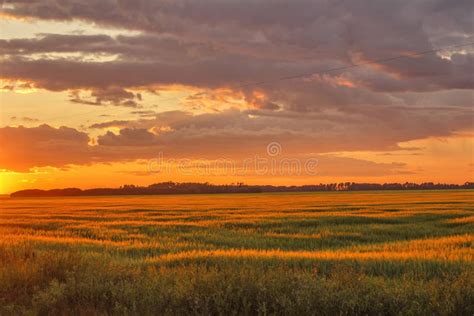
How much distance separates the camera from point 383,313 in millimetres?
9102

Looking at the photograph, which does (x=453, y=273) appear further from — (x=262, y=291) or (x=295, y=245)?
(x=295, y=245)

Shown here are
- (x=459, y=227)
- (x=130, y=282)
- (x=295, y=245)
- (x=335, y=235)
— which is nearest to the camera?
(x=130, y=282)

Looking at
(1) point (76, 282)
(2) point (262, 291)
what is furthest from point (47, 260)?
(2) point (262, 291)

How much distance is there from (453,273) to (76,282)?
8.84 m

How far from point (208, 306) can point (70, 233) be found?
916 inches

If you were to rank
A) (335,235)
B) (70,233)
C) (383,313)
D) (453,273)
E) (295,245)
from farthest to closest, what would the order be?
1. (70,233)
2. (335,235)
3. (295,245)
4. (453,273)
5. (383,313)

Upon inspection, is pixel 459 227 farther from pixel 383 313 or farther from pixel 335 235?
pixel 383 313

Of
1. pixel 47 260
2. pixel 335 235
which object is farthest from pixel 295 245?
pixel 47 260

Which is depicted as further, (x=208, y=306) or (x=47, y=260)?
(x=47, y=260)

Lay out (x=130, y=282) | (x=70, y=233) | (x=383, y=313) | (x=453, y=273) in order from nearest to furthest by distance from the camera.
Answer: (x=383, y=313)
(x=130, y=282)
(x=453, y=273)
(x=70, y=233)

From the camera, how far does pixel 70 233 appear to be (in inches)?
1212

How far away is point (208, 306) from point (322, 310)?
6.73 ft

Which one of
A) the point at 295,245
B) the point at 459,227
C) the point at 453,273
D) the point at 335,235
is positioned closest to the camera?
the point at 453,273

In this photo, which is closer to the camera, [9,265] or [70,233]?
[9,265]
